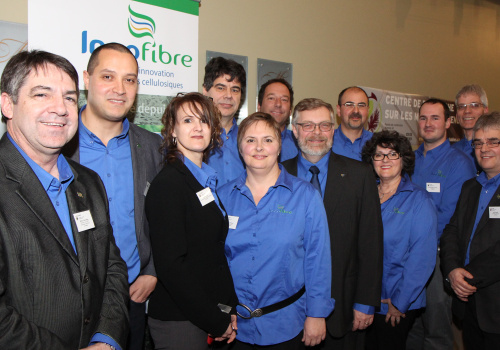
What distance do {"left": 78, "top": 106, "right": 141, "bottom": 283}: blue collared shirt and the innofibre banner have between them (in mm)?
3916

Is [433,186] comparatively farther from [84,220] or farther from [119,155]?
[84,220]

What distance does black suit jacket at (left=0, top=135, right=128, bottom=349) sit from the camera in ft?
4.14

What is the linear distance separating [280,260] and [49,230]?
3.70 ft

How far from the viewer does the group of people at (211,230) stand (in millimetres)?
1410

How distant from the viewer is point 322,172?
2436 mm

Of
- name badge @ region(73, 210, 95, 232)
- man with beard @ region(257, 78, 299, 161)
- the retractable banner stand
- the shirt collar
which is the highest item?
the retractable banner stand

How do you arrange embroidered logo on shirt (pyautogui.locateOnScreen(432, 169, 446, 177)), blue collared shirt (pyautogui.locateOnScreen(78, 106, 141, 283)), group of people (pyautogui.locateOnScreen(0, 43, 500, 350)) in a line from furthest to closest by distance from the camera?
embroidered logo on shirt (pyautogui.locateOnScreen(432, 169, 446, 177))
blue collared shirt (pyautogui.locateOnScreen(78, 106, 141, 283))
group of people (pyautogui.locateOnScreen(0, 43, 500, 350))

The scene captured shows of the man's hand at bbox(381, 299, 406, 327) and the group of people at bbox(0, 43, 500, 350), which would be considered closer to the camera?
the group of people at bbox(0, 43, 500, 350)

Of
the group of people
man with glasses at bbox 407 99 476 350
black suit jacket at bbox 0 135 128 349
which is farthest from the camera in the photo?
man with glasses at bbox 407 99 476 350

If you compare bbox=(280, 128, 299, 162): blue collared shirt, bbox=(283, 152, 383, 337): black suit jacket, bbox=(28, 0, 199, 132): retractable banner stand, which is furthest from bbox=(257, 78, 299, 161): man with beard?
bbox=(283, 152, 383, 337): black suit jacket

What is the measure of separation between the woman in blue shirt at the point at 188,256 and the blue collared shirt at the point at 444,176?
7.28 feet

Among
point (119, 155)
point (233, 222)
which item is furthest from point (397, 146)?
point (119, 155)

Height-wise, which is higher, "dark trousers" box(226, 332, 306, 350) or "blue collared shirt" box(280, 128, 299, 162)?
"blue collared shirt" box(280, 128, 299, 162)

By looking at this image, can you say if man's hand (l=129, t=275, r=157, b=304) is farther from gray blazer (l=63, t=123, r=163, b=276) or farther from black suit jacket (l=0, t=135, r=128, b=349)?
black suit jacket (l=0, t=135, r=128, b=349)
